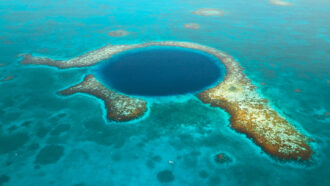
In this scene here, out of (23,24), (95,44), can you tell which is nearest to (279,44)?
(95,44)

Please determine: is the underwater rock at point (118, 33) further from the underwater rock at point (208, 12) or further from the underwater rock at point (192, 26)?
the underwater rock at point (208, 12)

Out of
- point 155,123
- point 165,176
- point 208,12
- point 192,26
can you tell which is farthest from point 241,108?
point 208,12

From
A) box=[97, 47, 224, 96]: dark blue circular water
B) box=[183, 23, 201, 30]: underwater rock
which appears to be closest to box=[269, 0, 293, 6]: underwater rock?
box=[183, 23, 201, 30]: underwater rock

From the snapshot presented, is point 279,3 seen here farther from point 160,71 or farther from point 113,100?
point 113,100

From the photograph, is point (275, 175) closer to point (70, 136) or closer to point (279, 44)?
point (70, 136)

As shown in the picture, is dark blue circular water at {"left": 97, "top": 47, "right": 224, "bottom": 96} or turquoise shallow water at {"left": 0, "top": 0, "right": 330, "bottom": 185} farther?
dark blue circular water at {"left": 97, "top": 47, "right": 224, "bottom": 96}

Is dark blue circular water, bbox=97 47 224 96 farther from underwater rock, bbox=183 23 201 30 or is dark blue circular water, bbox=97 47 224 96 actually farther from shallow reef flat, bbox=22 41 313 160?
underwater rock, bbox=183 23 201 30
